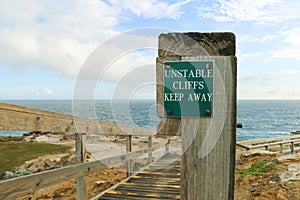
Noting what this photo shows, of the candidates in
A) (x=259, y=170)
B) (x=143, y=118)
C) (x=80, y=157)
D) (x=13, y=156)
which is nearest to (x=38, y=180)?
(x=80, y=157)

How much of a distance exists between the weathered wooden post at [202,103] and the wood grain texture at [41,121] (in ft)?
1.49

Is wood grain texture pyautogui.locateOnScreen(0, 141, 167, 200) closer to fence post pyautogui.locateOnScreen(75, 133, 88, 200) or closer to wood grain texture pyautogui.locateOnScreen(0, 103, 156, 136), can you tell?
fence post pyautogui.locateOnScreen(75, 133, 88, 200)

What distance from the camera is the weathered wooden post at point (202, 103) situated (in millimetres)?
1142

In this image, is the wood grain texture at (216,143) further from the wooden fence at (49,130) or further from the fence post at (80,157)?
the fence post at (80,157)

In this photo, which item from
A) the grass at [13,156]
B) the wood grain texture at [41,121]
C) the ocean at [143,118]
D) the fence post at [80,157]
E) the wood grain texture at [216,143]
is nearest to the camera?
the wood grain texture at [216,143]

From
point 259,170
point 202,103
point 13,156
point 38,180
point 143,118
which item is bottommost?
point 13,156

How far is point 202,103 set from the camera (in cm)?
115

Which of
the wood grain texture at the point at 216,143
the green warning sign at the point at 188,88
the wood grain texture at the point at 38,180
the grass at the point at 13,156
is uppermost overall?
the green warning sign at the point at 188,88

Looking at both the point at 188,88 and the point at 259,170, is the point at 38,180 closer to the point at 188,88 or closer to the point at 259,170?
the point at 188,88

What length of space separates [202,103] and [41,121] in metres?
1.30

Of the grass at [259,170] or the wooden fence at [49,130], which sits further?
the grass at [259,170]

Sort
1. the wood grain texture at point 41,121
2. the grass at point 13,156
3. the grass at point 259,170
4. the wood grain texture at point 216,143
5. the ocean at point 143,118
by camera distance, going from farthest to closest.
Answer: the grass at point 13,156, the grass at point 259,170, the ocean at point 143,118, the wood grain texture at point 41,121, the wood grain texture at point 216,143

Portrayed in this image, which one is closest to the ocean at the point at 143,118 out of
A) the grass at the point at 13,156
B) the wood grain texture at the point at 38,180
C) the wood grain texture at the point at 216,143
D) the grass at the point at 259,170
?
the wood grain texture at the point at 216,143

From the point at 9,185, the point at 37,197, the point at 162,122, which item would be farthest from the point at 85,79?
the point at 37,197
